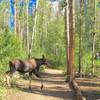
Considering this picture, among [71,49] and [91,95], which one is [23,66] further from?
[71,49]

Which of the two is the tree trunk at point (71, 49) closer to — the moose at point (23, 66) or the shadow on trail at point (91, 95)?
the moose at point (23, 66)

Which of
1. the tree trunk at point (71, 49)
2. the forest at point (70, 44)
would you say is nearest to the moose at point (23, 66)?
the forest at point (70, 44)

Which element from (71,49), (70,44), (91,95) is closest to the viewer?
(91,95)

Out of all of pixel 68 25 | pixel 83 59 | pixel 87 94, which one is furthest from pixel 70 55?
pixel 83 59

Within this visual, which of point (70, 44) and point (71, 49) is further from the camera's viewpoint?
point (70, 44)

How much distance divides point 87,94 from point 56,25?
38.2 metres

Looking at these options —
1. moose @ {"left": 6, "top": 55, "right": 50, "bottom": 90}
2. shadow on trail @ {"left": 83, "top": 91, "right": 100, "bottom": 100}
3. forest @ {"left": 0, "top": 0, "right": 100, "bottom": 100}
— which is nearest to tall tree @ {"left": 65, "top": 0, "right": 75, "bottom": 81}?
forest @ {"left": 0, "top": 0, "right": 100, "bottom": 100}

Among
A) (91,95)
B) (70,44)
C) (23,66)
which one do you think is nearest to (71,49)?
(70,44)

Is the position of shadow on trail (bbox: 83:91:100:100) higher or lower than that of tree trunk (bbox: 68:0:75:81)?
lower

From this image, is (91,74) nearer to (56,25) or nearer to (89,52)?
(89,52)

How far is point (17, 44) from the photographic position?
28281 millimetres

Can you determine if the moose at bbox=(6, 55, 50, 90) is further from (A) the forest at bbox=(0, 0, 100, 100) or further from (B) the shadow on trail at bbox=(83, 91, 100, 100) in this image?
(B) the shadow on trail at bbox=(83, 91, 100, 100)

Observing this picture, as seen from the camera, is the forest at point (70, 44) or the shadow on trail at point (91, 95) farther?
the forest at point (70, 44)

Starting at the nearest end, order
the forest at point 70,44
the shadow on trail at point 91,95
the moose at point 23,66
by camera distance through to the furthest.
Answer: the shadow on trail at point 91,95, the moose at point 23,66, the forest at point 70,44
